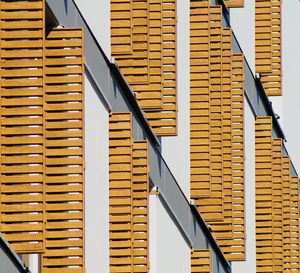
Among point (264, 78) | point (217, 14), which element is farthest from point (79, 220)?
point (264, 78)

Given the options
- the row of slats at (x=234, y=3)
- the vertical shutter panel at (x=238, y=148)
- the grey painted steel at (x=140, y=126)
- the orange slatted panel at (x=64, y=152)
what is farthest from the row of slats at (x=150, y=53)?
the row of slats at (x=234, y=3)

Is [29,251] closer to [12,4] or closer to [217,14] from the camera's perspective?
[12,4]

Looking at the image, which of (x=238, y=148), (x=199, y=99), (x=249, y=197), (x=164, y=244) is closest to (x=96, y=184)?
(x=164, y=244)

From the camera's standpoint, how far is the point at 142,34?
28750 millimetres

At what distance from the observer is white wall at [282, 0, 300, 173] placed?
4519cm

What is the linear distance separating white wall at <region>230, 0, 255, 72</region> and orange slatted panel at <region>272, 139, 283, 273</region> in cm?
Result: 166

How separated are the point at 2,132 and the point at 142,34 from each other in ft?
21.0

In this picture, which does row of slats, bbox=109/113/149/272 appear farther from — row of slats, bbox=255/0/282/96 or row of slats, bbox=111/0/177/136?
row of slats, bbox=255/0/282/96

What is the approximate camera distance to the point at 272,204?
3956 cm

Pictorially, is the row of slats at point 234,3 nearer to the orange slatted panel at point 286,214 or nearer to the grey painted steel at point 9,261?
the orange slatted panel at point 286,214

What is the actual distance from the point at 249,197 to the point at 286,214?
390 centimetres

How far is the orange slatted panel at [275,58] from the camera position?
42.1 m

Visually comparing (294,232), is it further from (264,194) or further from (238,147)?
(238,147)

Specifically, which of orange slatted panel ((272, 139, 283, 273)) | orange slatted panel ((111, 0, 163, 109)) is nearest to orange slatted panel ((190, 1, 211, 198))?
orange slatted panel ((111, 0, 163, 109))
